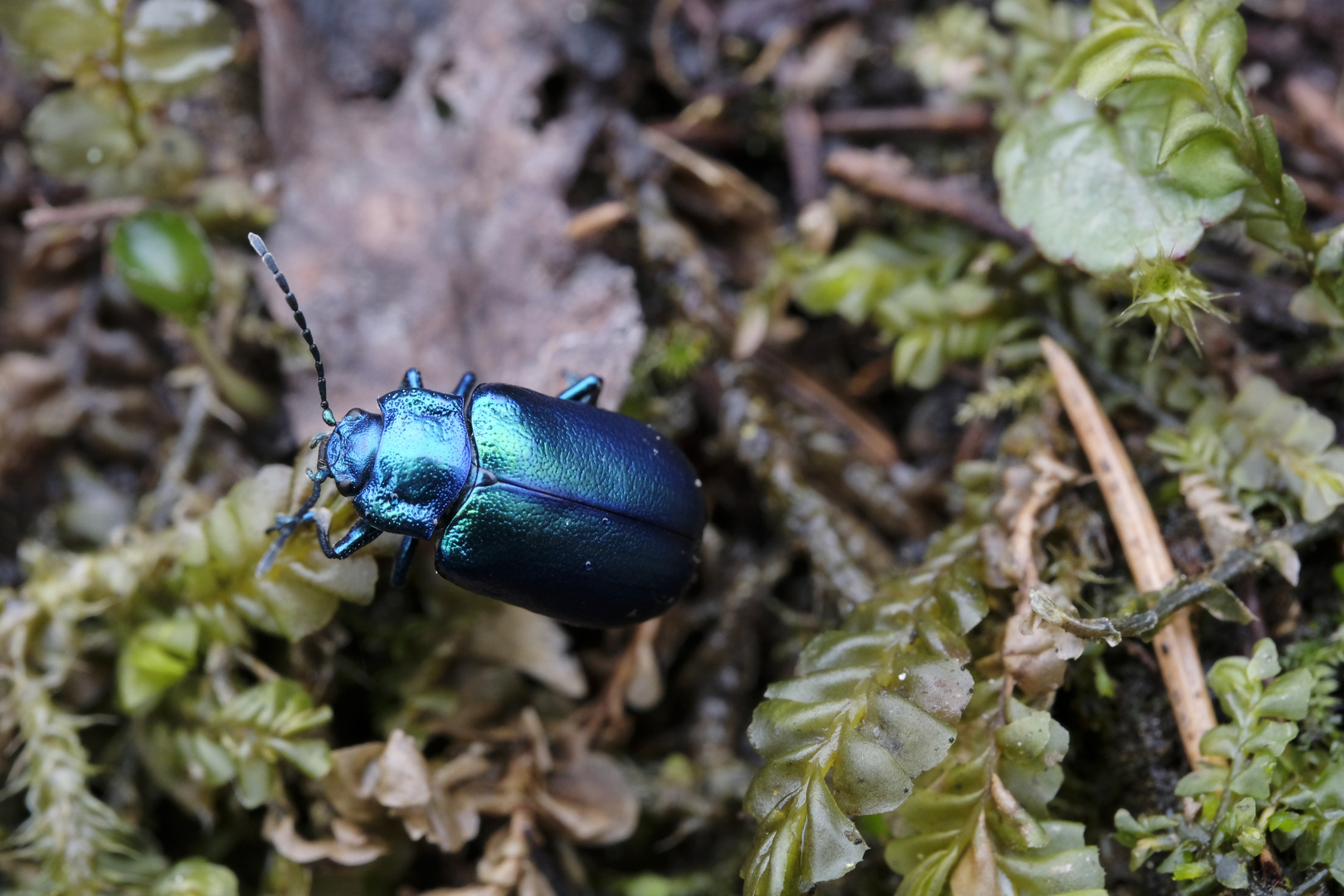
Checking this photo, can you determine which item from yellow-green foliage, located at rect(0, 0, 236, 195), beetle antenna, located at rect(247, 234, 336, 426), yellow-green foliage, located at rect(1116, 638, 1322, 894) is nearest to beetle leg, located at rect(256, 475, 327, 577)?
beetle antenna, located at rect(247, 234, 336, 426)

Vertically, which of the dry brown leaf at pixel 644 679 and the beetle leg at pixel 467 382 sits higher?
the beetle leg at pixel 467 382

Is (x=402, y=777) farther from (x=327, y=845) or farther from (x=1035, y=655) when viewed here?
(x=1035, y=655)

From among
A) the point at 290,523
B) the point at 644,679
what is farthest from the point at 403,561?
the point at 644,679

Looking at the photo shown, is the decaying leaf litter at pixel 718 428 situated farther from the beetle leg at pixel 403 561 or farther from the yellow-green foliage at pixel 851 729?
the beetle leg at pixel 403 561

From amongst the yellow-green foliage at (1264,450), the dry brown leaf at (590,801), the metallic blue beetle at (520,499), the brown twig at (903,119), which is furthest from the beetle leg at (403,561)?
the brown twig at (903,119)

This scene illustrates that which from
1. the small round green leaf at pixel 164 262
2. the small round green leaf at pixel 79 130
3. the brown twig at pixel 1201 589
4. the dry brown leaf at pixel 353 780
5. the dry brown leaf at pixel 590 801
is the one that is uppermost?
the small round green leaf at pixel 79 130

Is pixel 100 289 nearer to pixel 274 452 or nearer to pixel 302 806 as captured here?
pixel 274 452

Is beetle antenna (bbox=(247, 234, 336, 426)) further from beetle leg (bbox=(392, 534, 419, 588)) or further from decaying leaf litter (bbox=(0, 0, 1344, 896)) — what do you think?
beetle leg (bbox=(392, 534, 419, 588))
